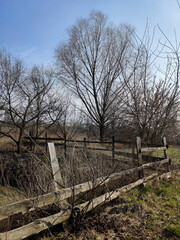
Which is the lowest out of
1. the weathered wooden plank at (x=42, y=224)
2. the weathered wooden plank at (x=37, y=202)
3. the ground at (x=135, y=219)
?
the ground at (x=135, y=219)

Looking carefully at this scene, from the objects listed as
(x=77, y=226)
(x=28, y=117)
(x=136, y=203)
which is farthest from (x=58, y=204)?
(x=28, y=117)

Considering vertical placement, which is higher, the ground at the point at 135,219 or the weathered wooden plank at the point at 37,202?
the weathered wooden plank at the point at 37,202

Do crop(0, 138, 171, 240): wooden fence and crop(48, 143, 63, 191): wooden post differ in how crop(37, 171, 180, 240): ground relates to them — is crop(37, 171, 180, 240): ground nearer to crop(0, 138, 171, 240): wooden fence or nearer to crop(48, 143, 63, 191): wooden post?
crop(0, 138, 171, 240): wooden fence

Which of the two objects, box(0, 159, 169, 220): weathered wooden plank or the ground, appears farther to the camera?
the ground

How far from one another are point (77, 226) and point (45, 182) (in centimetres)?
106

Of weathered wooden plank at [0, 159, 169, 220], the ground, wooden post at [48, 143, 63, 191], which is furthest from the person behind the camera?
wooden post at [48, 143, 63, 191]

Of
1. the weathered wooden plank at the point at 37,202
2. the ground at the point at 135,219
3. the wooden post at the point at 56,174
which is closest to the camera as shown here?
the weathered wooden plank at the point at 37,202

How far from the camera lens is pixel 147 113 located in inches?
277

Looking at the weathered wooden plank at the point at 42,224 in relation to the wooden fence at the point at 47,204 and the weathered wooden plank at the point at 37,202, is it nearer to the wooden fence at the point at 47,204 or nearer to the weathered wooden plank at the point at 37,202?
the wooden fence at the point at 47,204

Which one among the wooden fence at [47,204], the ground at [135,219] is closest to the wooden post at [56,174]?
the wooden fence at [47,204]

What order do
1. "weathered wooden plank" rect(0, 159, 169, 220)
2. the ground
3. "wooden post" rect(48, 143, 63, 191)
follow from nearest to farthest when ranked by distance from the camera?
"weathered wooden plank" rect(0, 159, 169, 220)
the ground
"wooden post" rect(48, 143, 63, 191)

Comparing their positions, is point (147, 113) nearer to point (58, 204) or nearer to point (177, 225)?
point (177, 225)

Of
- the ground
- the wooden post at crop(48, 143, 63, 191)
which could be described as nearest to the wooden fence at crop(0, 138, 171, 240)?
the wooden post at crop(48, 143, 63, 191)

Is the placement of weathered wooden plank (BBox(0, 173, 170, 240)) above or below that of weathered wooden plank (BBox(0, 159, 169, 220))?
below
